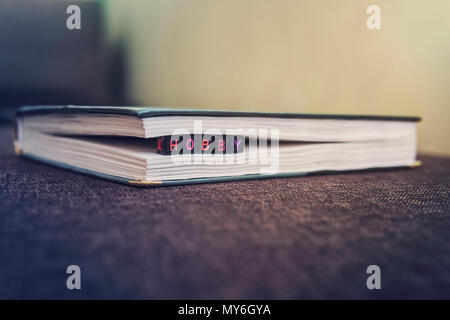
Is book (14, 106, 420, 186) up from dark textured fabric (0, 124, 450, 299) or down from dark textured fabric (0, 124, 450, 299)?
up

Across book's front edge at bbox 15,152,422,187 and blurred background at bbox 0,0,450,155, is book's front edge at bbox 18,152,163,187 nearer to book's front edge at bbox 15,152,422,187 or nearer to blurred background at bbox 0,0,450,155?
book's front edge at bbox 15,152,422,187

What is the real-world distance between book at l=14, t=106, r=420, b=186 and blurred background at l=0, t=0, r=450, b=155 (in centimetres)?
34

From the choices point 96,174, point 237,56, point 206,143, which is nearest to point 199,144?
point 206,143

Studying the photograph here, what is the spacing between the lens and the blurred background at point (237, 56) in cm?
98

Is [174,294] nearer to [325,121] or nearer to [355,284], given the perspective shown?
[355,284]

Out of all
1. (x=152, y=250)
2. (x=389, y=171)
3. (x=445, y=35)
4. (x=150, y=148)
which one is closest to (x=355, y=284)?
(x=152, y=250)

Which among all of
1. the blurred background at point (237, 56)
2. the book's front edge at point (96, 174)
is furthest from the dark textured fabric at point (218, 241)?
the blurred background at point (237, 56)

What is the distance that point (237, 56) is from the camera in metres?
1.29

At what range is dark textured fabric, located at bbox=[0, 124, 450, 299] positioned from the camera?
9.3 inches

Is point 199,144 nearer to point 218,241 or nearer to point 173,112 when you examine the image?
point 173,112

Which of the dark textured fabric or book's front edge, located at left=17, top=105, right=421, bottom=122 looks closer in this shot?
the dark textured fabric

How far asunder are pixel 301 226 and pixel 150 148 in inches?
10.2

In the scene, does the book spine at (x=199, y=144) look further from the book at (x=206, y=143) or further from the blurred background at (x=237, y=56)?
the blurred background at (x=237, y=56)

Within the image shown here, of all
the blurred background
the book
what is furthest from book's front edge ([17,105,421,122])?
the blurred background
